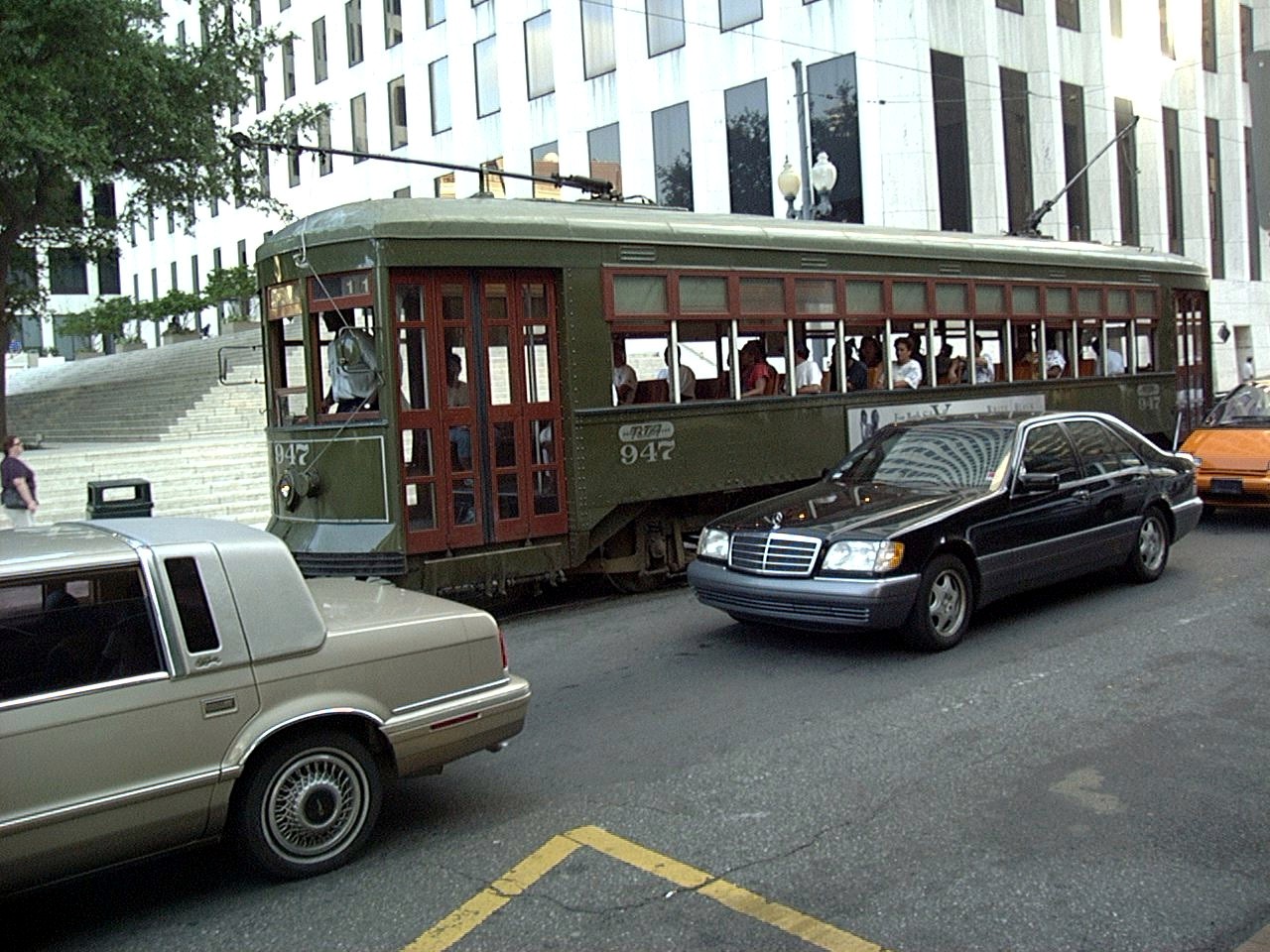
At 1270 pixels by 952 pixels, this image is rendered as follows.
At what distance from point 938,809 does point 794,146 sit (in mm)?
24885

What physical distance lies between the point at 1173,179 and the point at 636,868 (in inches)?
1428

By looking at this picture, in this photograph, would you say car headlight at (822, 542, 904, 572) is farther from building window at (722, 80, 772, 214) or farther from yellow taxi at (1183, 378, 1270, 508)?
building window at (722, 80, 772, 214)

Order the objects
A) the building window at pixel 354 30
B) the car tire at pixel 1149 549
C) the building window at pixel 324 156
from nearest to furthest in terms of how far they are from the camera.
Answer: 1. the car tire at pixel 1149 549
2. the building window at pixel 354 30
3. the building window at pixel 324 156

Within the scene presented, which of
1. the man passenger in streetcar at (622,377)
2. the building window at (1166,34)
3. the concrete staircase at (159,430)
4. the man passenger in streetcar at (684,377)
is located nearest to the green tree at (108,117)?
the concrete staircase at (159,430)

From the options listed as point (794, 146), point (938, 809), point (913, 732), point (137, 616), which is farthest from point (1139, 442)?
point (794, 146)

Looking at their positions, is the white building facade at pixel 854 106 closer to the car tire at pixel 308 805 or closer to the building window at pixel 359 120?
the building window at pixel 359 120

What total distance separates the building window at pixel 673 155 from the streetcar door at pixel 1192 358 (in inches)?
616

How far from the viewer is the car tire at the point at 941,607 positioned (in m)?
7.46

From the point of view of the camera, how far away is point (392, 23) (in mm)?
41062

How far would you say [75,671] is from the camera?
157 inches

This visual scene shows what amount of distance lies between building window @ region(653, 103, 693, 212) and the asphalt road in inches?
972

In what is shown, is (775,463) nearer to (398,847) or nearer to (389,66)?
(398,847)

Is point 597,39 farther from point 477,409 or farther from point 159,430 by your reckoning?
point 477,409

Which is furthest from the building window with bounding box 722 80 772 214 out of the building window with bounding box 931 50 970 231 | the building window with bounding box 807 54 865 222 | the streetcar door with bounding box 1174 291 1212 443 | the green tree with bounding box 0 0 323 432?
the streetcar door with bounding box 1174 291 1212 443
